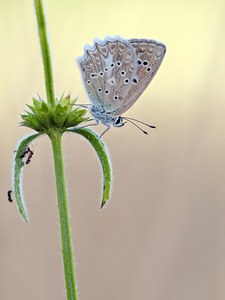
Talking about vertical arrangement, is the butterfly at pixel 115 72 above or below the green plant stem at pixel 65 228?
above

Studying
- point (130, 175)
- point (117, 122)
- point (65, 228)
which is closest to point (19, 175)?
point (65, 228)

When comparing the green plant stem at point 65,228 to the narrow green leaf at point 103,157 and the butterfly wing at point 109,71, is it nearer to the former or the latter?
the narrow green leaf at point 103,157

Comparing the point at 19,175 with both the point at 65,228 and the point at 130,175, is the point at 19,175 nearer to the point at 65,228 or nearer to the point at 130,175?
the point at 65,228

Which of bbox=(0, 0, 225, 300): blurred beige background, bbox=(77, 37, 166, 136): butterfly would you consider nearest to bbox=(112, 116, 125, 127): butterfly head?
bbox=(77, 37, 166, 136): butterfly

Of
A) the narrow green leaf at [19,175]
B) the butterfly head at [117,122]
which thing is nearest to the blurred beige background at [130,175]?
the butterfly head at [117,122]

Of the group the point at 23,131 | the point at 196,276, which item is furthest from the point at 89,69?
the point at 196,276

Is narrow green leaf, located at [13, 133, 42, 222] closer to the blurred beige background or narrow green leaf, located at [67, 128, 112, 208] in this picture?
narrow green leaf, located at [67, 128, 112, 208]

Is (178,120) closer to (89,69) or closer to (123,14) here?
(123,14)
